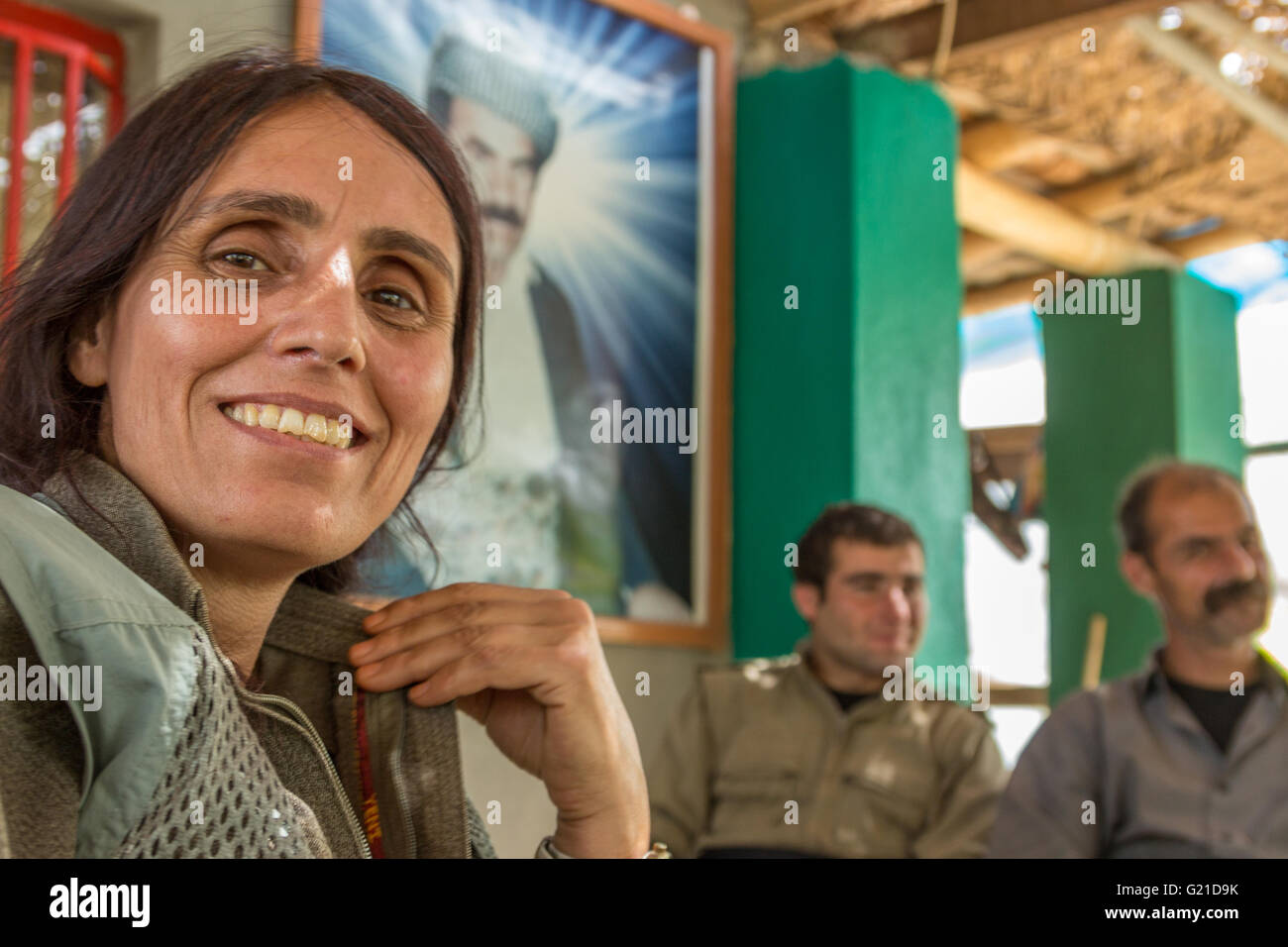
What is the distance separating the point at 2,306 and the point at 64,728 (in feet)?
1.05

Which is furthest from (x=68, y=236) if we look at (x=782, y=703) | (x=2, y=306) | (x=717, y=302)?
(x=717, y=302)

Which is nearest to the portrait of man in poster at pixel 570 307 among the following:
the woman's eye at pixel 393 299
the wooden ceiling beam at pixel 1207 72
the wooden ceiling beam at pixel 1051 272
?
the wooden ceiling beam at pixel 1207 72

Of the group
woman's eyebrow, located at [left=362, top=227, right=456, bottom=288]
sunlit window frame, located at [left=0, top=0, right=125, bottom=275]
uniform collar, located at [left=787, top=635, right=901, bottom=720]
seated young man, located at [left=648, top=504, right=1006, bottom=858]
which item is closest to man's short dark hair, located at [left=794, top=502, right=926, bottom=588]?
seated young man, located at [left=648, top=504, right=1006, bottom=858]

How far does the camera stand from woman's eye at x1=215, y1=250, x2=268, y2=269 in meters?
0.67

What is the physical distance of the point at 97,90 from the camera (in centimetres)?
204

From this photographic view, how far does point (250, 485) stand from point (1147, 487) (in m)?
1.81

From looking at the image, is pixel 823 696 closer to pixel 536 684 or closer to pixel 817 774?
pixel 817 774

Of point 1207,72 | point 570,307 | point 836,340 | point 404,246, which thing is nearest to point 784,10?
point 836,340

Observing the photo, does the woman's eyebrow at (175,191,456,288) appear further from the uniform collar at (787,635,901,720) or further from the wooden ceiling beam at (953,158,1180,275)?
the wooden ceiling beam at (953,158,1180,275)

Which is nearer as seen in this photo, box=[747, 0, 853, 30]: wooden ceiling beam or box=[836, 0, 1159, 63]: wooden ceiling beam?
box=[836, 0, 1159, 63]: wooden ceiling beam

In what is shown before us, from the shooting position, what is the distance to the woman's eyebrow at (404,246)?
697 mm

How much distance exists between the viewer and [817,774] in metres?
2.35

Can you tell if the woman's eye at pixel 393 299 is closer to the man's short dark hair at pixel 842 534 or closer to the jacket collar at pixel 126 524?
the jacket collar at pixel 126 524
